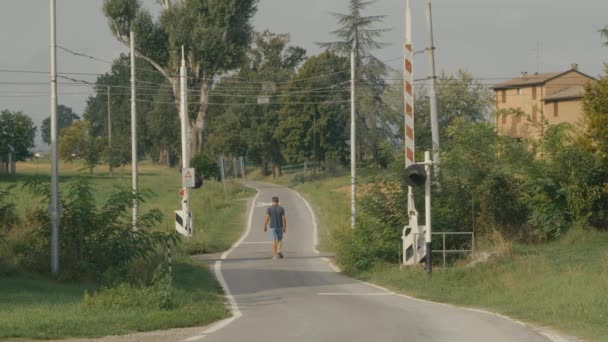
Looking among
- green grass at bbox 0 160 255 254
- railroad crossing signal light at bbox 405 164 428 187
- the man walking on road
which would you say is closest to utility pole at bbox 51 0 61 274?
green grass at bbox 0 160 255 254

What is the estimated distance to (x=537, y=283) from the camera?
18.6 metres

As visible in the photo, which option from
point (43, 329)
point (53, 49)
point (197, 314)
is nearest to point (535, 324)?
point (197, 314)

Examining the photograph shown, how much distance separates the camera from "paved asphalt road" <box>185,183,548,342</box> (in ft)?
42.3

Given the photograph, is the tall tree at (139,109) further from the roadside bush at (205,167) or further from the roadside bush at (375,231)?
the roadside bush at (375,231)

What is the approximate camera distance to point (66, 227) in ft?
73.2

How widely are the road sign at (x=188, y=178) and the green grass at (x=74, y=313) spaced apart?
556 inches

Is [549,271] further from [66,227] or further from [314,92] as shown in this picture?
[314,92]

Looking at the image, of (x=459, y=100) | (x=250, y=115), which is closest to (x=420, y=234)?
(x=459, y=100)

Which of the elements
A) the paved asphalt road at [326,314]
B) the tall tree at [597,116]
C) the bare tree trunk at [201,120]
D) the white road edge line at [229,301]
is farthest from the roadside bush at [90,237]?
the bare tree trunk at [201,120]

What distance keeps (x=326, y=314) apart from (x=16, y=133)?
9541 cm

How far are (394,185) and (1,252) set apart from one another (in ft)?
33.6

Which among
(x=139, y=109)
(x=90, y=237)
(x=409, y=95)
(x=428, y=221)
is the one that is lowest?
(x=90, y=237)

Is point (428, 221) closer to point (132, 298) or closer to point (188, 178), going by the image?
point (132, 298)

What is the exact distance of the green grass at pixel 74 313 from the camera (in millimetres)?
13406
